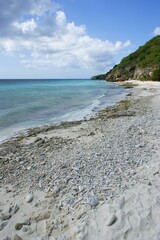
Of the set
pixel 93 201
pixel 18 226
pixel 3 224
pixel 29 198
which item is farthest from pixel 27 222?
pixel 93 201

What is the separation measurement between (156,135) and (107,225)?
7.31 metres

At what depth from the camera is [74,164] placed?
8914mm

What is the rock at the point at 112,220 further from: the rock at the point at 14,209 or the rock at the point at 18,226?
the rock at the point at 14,209

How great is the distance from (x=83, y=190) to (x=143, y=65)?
90.9 meters

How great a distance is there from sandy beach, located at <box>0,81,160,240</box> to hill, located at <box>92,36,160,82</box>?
6947cm

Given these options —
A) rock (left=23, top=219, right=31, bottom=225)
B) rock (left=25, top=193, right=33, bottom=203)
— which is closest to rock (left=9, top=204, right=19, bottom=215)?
rock (left=25, top=193, right=33, bottom=203)

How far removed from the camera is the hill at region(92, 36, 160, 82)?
82.6 metres

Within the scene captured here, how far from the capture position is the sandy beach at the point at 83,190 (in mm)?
5527

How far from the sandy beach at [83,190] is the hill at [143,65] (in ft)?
228

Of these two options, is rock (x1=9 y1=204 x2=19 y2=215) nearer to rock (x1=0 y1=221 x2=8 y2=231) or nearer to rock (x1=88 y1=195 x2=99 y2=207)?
rock (x1=0 y1=221 x2=8 y2=231)

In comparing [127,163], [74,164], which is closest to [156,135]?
[127,163]

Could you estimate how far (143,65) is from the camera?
301 ft

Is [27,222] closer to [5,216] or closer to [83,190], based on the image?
[5,216]

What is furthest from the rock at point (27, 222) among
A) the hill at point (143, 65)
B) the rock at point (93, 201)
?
the hill at point (143, 65)
